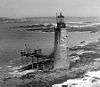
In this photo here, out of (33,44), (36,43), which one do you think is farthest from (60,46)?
(36,43)

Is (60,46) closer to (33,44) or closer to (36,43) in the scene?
(33,44)

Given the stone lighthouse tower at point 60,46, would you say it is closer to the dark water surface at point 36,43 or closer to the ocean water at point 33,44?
the ocean water at point 33,44

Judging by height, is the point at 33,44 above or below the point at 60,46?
below

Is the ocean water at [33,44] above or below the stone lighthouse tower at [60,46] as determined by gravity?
below

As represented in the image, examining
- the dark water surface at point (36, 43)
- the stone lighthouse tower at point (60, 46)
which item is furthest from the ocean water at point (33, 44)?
the stone lighthouse tower at point (60, 46)

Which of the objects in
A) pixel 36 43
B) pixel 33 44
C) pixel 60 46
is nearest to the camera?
pixel 60 46

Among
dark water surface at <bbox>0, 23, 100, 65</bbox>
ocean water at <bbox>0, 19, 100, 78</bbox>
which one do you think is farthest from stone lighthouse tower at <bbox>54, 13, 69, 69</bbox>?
dark water surface at <bbox>0, 23, 100, 65</bbox>

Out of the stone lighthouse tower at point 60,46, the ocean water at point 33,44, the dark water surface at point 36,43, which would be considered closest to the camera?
the stone lighthouse tower at point 60,46

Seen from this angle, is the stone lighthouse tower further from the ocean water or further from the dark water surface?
the dark water surface

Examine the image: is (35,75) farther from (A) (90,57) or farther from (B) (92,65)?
(A) (90,57)
